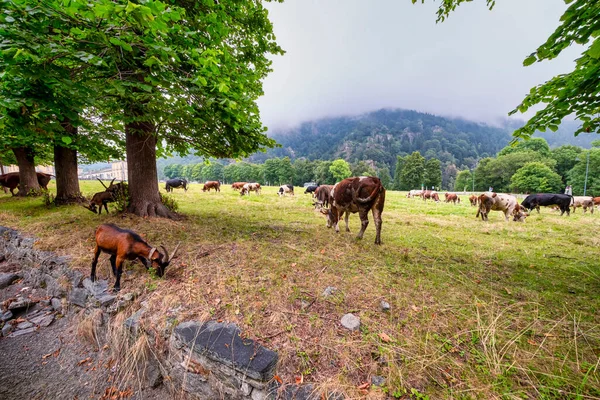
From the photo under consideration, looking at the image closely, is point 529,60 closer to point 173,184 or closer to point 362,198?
point 362,198

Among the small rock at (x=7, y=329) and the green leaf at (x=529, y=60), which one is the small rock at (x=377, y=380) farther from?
the small rock at (x=7, y=329)

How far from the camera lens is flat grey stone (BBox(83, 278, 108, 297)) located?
4.11 m

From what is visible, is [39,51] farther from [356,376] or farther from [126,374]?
[356,376]

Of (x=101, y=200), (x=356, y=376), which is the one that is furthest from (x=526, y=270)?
(x=101, y=200)

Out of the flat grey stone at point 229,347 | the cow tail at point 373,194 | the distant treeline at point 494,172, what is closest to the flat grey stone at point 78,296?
the flat grey stone at point 229,347

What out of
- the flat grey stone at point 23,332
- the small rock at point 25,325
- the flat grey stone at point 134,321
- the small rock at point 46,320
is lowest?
the flat grey stone at point 23,332

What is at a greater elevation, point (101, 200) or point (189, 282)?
point (101, 200)

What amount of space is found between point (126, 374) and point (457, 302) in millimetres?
5048

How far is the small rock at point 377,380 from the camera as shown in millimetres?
2293

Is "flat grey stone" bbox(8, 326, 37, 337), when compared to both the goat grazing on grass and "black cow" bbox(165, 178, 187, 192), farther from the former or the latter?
"black cow" bbox(165, 178, 187, 192)

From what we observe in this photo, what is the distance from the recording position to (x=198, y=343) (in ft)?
9.24

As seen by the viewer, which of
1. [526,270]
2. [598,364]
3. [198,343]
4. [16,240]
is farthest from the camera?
[16,240]

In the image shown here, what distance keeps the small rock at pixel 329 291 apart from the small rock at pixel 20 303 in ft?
21.3

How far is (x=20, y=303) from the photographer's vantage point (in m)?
4.91
